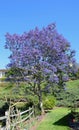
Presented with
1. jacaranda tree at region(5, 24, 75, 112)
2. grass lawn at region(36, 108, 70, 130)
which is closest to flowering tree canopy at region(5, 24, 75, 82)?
jacaranda tree at region(5, 24, 75, 112)

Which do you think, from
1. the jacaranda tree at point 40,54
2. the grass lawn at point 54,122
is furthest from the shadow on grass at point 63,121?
the jacaranda tree at point 40,54

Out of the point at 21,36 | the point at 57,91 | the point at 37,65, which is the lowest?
the point at 57,91

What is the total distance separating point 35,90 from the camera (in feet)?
106

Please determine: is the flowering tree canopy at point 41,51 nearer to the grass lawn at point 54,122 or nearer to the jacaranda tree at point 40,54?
the jacaranda tree at point 40,54

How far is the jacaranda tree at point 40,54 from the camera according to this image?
3066cm

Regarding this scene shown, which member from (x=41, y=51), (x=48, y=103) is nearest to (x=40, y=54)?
(x=41, y=51)

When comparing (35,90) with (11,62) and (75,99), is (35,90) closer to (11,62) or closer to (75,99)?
(11,62)

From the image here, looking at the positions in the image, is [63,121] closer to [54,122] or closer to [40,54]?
[54,122]

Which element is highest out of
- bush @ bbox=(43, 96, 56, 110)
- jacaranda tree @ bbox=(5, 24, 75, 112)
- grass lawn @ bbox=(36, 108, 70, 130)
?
jacaranda tree @ bbox=(5, 24, 75, 112)

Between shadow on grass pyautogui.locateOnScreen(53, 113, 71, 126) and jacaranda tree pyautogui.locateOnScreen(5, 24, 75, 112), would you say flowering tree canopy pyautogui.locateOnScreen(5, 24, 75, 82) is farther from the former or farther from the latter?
shadow on grass pyautogui.locateOnScreen(53, 113, 71, 126)

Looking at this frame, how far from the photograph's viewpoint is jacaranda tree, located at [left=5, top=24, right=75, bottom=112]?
3066 centimetres

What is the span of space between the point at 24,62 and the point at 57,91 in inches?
177

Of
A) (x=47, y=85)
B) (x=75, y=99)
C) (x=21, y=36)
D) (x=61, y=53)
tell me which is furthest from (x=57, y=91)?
(x=75, y=99)

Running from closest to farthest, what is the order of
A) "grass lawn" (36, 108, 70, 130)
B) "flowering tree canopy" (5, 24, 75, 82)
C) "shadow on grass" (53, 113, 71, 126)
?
"grass lawn" (36, 108, 70, 130)
"shadow on grass" (53, 113, 71, 126)
"flowering tree canopy" (5, 24, 75, 82)
